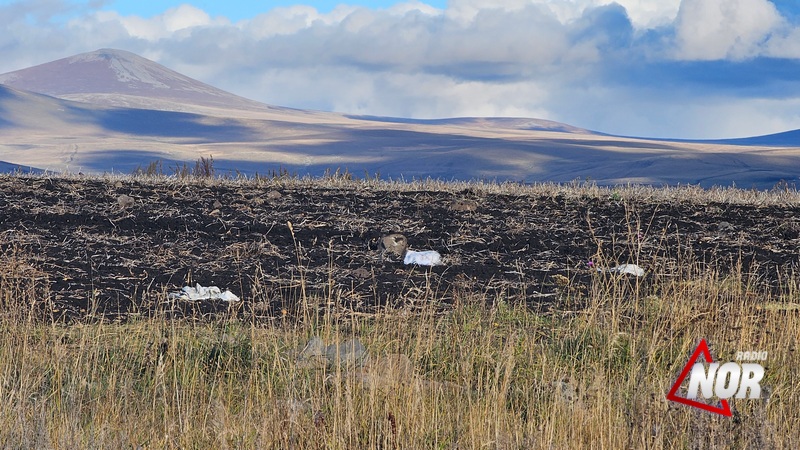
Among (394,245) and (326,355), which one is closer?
(326,355)

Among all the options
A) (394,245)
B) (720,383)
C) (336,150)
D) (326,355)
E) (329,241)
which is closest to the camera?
(720,383)

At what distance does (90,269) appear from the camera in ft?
30.0

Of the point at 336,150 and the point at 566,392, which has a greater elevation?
the point at 566,392

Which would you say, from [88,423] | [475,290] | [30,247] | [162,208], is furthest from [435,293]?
[162,208]

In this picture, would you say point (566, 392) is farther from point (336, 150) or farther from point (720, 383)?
point (336, 150)

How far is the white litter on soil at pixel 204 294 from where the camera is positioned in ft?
25.6

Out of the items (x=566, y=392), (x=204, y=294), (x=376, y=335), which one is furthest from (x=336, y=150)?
(x=566, y=392)

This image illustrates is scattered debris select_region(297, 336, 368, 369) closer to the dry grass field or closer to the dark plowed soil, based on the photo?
the dry grass field

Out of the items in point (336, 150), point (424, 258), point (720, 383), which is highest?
point (720, 383)

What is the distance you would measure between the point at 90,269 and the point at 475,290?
370cm

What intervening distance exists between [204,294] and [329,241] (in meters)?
2.86

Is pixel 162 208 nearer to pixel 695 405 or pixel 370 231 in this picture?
pixel 370 231

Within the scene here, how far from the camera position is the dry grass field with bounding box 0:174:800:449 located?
4594 mm

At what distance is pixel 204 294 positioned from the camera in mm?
7977
